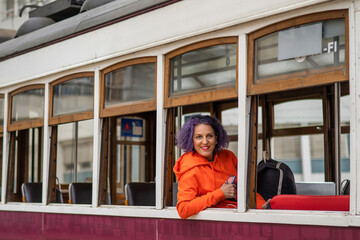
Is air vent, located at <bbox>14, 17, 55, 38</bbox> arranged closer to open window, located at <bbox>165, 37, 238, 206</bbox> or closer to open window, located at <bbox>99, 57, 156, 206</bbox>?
open window, located at <bbox>99, 57, 156, 206</bbox>

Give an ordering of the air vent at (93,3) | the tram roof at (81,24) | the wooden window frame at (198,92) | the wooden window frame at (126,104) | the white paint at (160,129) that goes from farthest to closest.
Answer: the air vent at (93,3) < the tram roof at (81,24) < the wooden window frame at (126,104) < the white paint at (160,129) < the wooden window frame at (198,92)

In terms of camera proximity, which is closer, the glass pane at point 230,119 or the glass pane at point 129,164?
the glass pane at point 230,119

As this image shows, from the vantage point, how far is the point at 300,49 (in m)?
3.62

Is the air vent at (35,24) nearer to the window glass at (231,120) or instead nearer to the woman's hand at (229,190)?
the window glass at (231,120)

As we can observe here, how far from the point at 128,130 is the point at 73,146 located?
1.08 meters

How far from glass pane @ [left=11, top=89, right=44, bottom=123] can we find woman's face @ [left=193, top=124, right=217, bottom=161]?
6.77 feet

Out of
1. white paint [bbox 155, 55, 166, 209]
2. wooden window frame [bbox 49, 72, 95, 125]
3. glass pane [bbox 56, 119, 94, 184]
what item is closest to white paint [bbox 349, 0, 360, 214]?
white paint [bbox 155, 55, 166, 209]

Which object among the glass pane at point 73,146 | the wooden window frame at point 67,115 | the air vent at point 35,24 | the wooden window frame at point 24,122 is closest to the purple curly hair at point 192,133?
the wooden window frame at point 67,115

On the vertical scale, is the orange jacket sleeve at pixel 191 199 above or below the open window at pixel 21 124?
below

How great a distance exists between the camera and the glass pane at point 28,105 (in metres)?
5.98

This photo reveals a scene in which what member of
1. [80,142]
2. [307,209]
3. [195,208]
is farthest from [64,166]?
[307,209]

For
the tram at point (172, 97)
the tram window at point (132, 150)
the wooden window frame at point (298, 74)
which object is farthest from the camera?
the tram window at point (132, 150)

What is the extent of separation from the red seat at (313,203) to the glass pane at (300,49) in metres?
0.69

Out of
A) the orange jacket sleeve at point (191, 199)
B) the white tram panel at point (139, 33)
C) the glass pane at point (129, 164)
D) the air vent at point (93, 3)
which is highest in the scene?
the air vent at point (93, 3)
